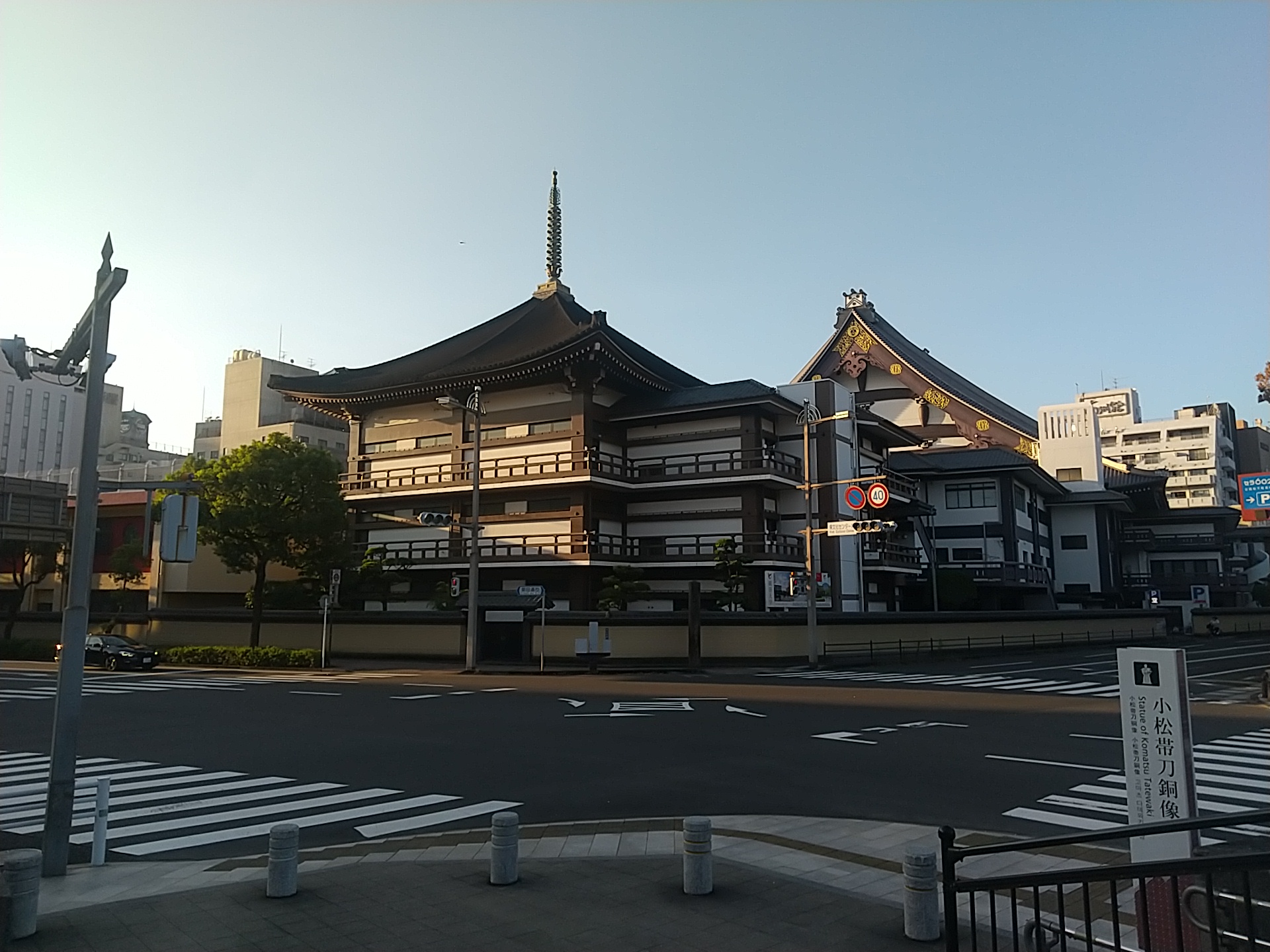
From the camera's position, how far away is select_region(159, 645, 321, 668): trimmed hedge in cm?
3672

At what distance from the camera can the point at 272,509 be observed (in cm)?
3806

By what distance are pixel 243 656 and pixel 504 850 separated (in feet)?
114

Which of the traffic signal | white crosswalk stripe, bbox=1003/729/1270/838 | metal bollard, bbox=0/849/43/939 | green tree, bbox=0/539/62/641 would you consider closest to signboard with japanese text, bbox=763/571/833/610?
the traffic signal

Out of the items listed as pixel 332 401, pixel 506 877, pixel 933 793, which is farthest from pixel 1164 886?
pixel 332 401

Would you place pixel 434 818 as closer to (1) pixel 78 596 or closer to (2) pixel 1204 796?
(1) pixel 78 596

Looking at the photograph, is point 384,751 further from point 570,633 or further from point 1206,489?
point 1206,489

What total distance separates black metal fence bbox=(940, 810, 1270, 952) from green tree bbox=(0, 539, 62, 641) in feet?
161

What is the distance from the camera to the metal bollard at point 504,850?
6.89m

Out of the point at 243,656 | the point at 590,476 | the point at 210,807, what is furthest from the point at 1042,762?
the point at 243,656

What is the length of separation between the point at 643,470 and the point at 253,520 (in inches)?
708

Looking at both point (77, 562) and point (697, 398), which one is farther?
point (697, 398)

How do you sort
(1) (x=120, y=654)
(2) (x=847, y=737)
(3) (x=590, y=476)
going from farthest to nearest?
(3) (x=590, y=476), (1) (x=120, y=654), (2) (x=847, y=737)

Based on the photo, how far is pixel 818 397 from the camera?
44969 millimetres

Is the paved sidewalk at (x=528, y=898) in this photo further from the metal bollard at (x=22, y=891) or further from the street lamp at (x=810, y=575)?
the street lamp at (x=810, y=575)
